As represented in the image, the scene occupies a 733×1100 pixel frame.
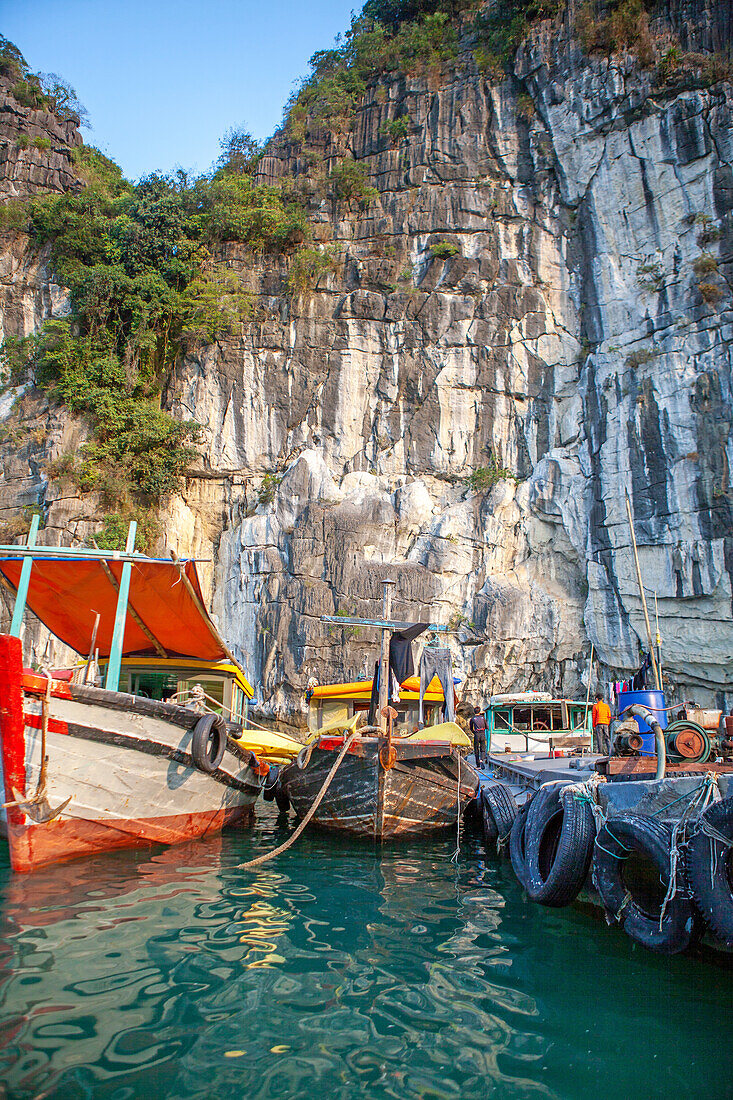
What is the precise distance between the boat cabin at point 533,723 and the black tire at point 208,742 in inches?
269

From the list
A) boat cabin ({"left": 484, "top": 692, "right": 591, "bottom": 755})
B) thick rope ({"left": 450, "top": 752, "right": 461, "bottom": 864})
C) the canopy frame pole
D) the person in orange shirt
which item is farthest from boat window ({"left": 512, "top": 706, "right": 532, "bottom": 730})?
the canopy frame pole

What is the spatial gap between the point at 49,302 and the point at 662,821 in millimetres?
29124

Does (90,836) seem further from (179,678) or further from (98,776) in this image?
(179,678)

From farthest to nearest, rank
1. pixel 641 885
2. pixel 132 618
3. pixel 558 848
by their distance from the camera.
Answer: pixel 132 618 < pixel 558 848 < pixel 641 885

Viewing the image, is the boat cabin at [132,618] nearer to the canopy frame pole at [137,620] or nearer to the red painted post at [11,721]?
the canopy frame pole at [137,620]

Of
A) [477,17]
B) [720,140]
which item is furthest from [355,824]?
[477,17]

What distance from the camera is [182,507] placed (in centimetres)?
2372

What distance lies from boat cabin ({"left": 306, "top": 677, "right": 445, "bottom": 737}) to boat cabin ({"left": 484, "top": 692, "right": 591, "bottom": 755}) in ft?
6.44

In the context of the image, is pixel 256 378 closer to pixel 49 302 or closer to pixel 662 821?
pixel 49 302

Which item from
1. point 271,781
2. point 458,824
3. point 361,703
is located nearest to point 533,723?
point 361,703

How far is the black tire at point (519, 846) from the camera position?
5.87m

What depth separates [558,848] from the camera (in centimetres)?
521

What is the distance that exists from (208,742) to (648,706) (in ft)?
A: 16.9

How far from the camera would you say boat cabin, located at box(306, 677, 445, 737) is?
448 inches
